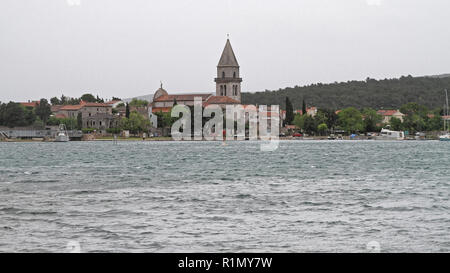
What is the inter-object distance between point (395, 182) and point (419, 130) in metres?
131

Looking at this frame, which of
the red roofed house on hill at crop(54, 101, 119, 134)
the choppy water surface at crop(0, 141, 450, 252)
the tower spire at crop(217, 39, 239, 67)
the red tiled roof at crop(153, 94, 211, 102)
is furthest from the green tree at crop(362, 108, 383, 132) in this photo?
the choppy water surface at crop(0, 141, 450, 252)

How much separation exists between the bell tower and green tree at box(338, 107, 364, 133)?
1398 inches

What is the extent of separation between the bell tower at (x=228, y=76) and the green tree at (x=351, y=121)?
116 ft

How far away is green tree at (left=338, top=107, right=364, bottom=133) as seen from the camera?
15600 cm

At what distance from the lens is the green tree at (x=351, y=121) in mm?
156000

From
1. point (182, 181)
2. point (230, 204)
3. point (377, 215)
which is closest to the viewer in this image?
point (377, 215)

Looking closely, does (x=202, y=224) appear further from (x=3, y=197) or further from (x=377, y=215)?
(x=3, y=197)

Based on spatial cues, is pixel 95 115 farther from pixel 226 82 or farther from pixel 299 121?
pixel 299 121

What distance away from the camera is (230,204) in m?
19.5

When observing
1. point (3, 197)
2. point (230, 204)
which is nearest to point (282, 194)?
point (230, 204)

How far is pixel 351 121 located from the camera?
156 m

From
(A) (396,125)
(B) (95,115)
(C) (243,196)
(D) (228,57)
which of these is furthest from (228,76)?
(C) (243,196)

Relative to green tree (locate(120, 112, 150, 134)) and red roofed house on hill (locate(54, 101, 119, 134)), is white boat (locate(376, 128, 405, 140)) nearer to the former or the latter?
green tree (locate(120, 112, 150, 134))
